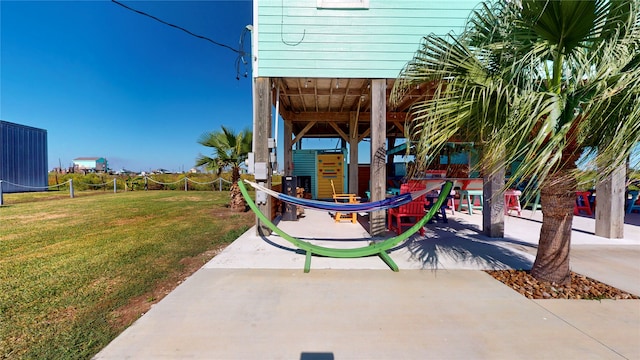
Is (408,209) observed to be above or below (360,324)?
above

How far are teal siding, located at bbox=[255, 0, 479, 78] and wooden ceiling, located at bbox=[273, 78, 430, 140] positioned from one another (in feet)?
1.96

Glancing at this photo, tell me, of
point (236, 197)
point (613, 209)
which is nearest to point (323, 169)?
point (236, 197)

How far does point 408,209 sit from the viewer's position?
4.66 m

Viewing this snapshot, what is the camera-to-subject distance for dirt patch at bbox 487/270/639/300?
7.82 ft

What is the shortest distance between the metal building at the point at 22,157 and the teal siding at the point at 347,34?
1717 centimetres

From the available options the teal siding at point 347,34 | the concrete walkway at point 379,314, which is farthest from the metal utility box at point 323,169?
the concrete walkway at point 379,314

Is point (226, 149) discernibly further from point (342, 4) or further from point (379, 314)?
point (379, 314)

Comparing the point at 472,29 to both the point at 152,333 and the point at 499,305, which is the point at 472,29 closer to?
the point at 499,305

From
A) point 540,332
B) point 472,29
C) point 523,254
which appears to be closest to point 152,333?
point 540,332

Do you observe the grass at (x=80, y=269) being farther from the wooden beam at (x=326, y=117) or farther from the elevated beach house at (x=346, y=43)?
the wooden beam at (x=326, y=117)

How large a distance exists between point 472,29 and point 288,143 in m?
6.67

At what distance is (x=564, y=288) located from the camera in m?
2.54

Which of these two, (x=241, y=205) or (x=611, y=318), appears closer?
(x=611, y=318)

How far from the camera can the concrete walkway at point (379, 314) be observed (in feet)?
5.47
